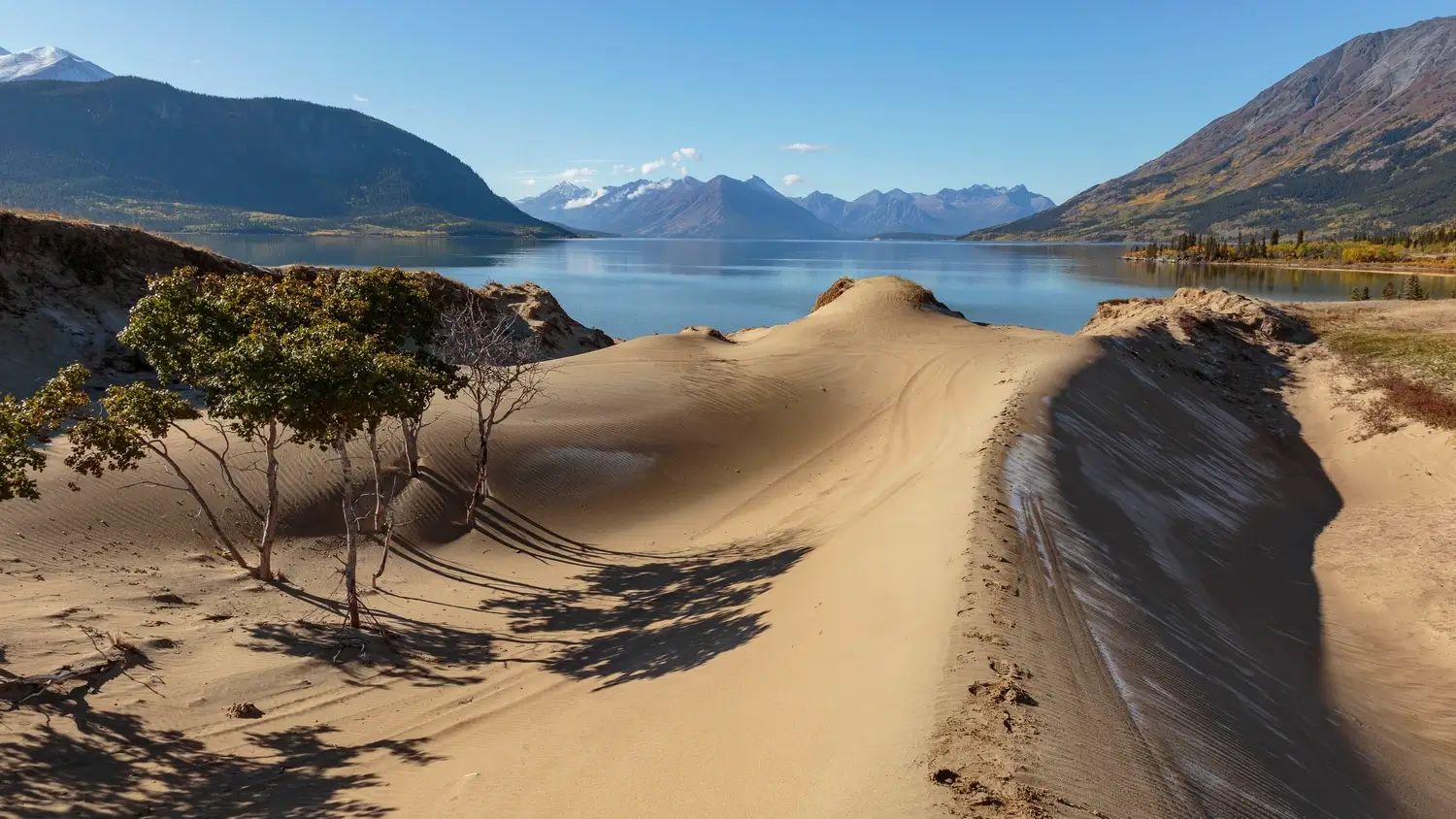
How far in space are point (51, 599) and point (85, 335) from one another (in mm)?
17781

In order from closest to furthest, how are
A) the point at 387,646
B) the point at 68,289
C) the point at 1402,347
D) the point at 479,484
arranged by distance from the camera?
1. the point at 387,646
2. the point at 479,484
3. the point at 68,289
4. the point at 1402,347

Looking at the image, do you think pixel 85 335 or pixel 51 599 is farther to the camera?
pixel 85 335

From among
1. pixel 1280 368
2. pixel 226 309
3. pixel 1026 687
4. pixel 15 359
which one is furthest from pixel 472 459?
pixel 1280 368

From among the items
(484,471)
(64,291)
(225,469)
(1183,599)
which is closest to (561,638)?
(225,469)

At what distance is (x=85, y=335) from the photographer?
2295 centimetres

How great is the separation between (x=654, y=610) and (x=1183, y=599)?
8.11 meters

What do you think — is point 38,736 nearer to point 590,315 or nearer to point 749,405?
point 749,405

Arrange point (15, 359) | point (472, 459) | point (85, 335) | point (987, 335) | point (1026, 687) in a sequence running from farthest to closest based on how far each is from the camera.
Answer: point (987, 335) < point (85, 335) < point (15, 359) < point (472, 459) < point (1026, 687)

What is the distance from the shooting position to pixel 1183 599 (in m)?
11.5

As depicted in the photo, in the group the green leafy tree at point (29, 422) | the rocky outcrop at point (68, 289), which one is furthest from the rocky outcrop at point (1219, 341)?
the green leafy tree at point (29, 422)

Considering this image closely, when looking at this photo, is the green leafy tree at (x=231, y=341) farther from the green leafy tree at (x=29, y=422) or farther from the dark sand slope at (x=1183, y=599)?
the dark sand slope at (x=1183, y=599)

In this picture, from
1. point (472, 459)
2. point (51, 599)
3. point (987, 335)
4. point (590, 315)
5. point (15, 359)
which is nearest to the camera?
point (51, 599)

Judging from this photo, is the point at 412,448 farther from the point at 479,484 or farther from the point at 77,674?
the point at 77,674

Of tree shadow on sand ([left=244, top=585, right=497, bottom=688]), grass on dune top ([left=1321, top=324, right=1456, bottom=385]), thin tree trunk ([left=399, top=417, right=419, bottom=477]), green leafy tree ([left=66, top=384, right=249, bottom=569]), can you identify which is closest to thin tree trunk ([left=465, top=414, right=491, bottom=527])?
thin tree trunk ([left=399, top=417, right=419, bottom=477])
